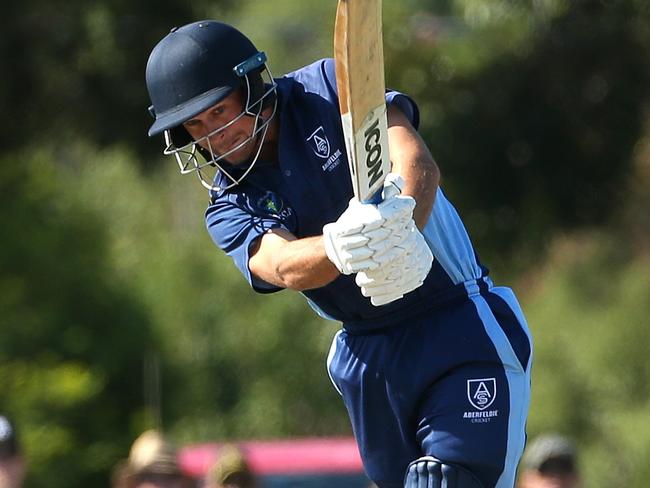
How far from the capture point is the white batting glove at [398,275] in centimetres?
434

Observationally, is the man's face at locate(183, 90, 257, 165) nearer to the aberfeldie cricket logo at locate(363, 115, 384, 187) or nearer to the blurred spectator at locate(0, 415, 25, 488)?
the aberfeldie cricket logo at locate(363, 115, 384, 187)

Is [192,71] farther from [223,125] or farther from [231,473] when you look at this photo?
[231,473]

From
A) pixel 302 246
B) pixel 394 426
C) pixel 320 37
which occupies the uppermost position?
pixel 320 37

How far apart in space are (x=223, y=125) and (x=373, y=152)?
63cm

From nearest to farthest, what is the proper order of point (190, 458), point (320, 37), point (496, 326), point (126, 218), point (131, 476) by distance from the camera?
point (496, 326)
point (131, 476)
point (190, 458)
point (320, 37)
point (126, 218)

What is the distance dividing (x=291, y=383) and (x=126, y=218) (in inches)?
224

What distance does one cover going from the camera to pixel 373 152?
14.5 feet

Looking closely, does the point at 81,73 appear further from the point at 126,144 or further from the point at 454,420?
the point at 454,420

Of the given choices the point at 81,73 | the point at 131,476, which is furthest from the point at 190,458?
the point at 81,73

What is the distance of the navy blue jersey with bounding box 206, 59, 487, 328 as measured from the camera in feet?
16.2

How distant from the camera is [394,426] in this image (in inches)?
199

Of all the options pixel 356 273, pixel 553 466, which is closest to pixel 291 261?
pixel 356 273

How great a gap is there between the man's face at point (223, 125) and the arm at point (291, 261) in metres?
0.31

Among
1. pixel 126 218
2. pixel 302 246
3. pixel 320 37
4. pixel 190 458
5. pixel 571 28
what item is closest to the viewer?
pixel 302 246
